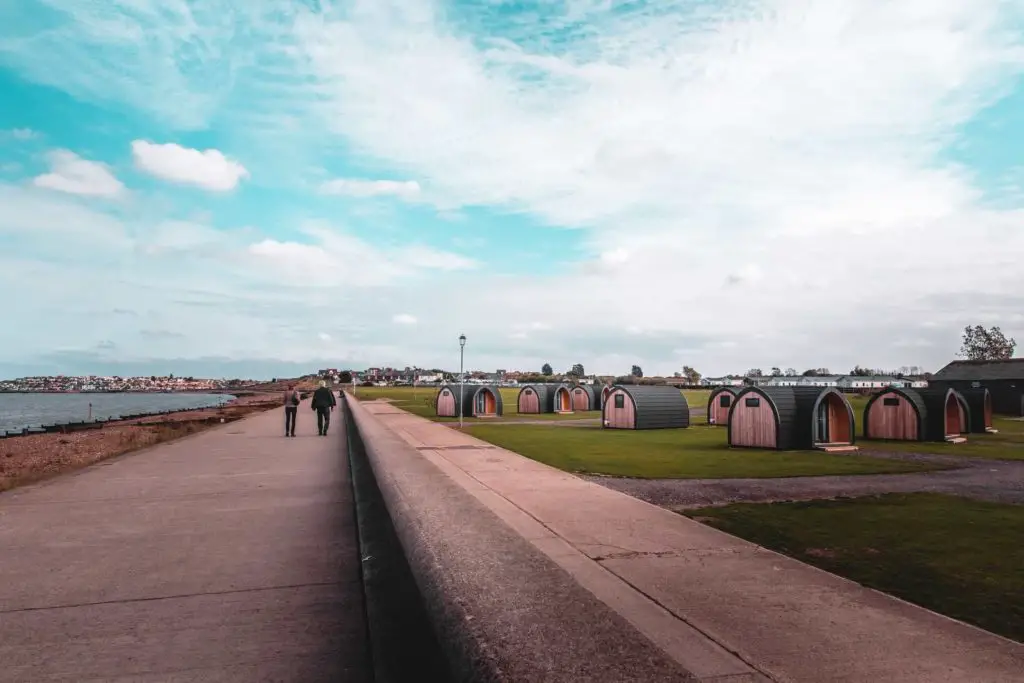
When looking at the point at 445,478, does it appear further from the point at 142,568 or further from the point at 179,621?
the point at 179,621

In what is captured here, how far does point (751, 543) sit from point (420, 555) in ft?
12.8

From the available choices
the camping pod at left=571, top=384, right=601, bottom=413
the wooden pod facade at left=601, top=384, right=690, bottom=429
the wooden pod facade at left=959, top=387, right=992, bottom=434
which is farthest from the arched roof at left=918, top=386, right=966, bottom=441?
the camping pod at left=571, top=384, right=601, bottom=413

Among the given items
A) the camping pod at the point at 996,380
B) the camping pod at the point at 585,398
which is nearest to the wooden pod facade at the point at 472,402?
the camping pod at the point at 585,398

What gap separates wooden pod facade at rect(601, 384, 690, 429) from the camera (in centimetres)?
2827

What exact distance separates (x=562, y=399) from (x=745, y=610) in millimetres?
41218

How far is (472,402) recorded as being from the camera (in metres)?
40.4

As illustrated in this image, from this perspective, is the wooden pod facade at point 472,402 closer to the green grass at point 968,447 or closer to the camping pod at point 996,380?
the green grass at point 968,447

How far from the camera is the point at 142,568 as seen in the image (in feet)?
22.8

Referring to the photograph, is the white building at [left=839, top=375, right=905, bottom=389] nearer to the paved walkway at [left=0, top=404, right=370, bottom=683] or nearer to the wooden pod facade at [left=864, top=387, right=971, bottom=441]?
the wooden pod facade at [left=864, top=387, right=971, bottom=441]

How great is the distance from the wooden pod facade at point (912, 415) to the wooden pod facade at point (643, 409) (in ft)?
26.4

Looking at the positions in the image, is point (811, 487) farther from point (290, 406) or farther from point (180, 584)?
point (290, 406)

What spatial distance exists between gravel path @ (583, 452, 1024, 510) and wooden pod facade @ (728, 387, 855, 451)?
16.4ft


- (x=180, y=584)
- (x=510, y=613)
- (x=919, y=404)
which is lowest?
(x=180, y=584)

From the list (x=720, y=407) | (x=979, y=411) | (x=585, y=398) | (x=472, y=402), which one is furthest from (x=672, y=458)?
(x=585, y=398)
